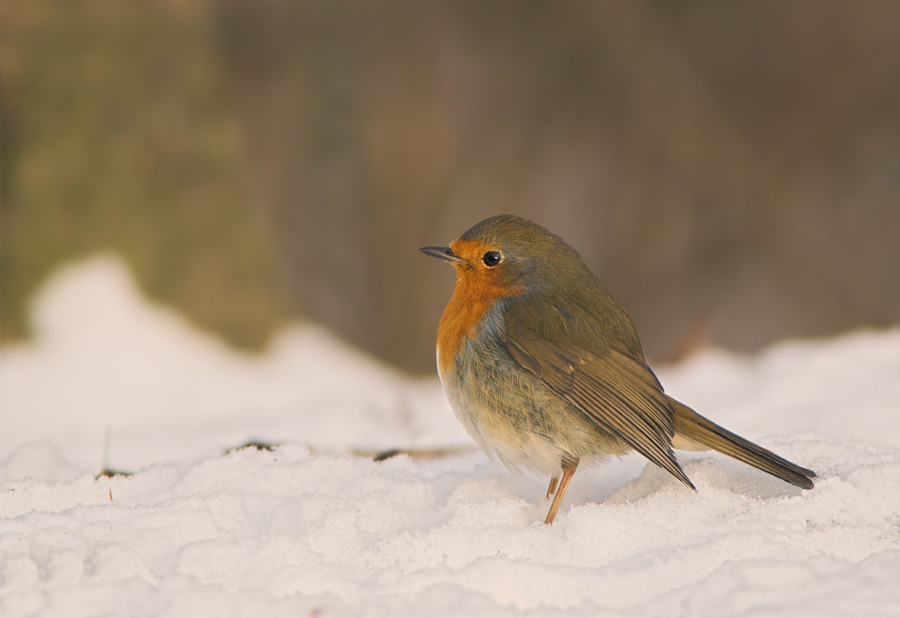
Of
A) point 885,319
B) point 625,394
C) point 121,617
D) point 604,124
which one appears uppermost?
point 604,124

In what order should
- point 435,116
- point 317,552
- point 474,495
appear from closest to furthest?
point 317,552
point 474,495
point 435,116

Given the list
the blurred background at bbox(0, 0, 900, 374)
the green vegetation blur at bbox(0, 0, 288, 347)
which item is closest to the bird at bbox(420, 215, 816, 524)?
the green vegetation blur at bbox(0, 0, 288, 347)

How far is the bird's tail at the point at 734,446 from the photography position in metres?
2.18

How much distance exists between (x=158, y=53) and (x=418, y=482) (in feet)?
12.7

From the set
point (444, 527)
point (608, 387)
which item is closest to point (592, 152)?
point (608, 387)

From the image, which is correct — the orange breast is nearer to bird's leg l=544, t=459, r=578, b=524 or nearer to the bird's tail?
bird's leg l=544, t=459, r=578, b=524

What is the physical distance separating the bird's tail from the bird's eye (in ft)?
2.34

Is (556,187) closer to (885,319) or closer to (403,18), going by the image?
(403,18)

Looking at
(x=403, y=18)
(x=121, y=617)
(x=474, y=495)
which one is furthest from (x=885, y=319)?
(x=121, y=617)

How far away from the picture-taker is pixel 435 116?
6609 millimetres

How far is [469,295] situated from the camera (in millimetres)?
2705

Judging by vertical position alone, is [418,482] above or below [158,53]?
below

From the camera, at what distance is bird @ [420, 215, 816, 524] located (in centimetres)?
231

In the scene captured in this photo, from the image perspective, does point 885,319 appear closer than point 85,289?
No
